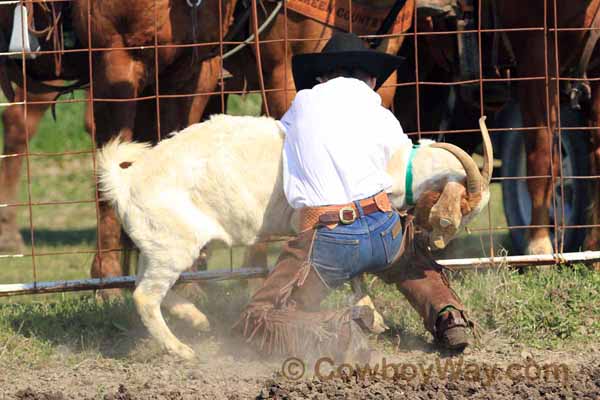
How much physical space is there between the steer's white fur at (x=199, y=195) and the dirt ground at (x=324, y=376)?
10.0 inches

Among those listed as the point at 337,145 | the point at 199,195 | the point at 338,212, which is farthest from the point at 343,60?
the point at 199,195

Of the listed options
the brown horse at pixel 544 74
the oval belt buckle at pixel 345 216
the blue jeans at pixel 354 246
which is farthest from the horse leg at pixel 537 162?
the oval belt buckle at pixel 345 216

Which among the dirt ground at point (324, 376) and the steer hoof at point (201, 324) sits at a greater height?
the steer hoof at point (201, 324)

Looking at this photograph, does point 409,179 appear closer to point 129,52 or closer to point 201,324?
point 201,324

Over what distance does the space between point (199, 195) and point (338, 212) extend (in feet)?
2.23

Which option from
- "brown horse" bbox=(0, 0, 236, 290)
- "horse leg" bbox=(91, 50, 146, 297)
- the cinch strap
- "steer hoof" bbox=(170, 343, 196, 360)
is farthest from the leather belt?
"horse leg" bbox=(91, 50, 146, 297)

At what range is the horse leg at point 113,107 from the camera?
23.3 feet

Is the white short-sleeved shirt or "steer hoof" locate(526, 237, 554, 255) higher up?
the white short-sleeved shirt

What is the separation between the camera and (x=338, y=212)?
5359 mm

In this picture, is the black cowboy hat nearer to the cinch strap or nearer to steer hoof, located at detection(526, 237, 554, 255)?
the cinch strap

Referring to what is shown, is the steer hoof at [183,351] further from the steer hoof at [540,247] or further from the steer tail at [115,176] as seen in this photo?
the steer hoof at [540,247]

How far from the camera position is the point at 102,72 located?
23.3ft

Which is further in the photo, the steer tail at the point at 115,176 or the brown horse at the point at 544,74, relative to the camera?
the brown horse at the point at 544,74

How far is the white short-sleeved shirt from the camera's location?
539 cm
